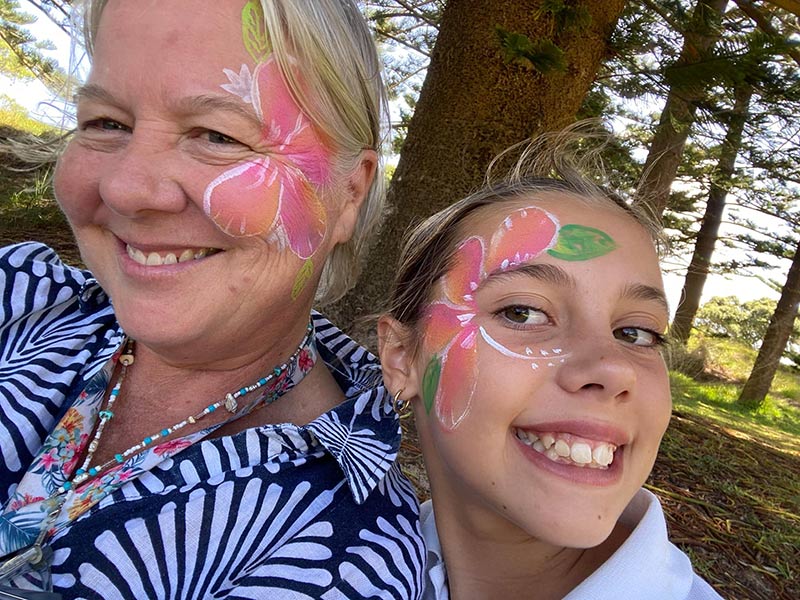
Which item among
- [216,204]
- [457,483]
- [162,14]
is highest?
[162,14]

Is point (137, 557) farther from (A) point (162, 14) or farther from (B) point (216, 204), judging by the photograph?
(A) point (162, 14)

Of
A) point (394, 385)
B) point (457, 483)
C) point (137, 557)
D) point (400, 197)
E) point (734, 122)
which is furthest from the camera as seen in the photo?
point (400, 197)

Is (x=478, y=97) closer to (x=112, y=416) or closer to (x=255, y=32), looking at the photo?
(x=255, y=32)

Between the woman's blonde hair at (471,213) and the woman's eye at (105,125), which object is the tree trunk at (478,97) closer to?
the woman's blonde hair at (471,213)

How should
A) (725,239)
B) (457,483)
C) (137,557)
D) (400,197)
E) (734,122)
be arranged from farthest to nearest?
1. (725,239)
2. (400,197)
3. (734,122)
4. (457,483)
5. (137,557)

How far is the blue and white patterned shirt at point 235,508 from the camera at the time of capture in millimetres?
1164

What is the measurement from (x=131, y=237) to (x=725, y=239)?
432 inches

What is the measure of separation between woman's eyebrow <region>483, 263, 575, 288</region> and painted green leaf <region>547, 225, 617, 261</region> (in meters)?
0.04

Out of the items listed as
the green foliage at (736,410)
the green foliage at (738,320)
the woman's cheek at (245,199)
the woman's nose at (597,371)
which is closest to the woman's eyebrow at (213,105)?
the woman's cheek at (245,199)

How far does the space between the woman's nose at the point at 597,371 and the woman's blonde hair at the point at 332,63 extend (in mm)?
680

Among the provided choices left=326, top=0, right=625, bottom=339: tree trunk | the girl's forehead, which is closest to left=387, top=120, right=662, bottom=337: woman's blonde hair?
the girl's forehead

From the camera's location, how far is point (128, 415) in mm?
1606

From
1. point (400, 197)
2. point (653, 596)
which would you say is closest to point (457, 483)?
point (653, 596)

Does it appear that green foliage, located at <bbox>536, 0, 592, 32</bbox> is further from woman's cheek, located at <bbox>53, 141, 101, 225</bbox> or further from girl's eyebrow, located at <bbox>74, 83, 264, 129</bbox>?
woman's cheek, located at <bbox>53, 141, 101, 225</bbox>
